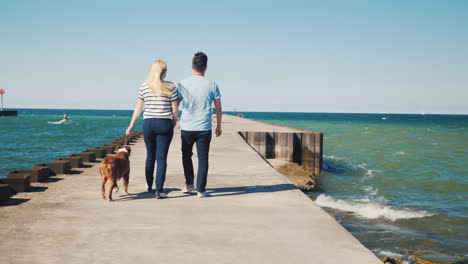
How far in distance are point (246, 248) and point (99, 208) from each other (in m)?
2.18

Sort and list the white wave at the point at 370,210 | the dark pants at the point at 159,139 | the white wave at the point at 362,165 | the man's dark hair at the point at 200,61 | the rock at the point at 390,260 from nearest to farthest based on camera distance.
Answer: the dark pants at the point at 159,139
the man's dark hair at the point at 200,61
the rock at the point at 390,260
the white wave at the point at 370,210
the white wave at the point at 362,165

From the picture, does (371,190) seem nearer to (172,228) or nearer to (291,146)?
(291,146)

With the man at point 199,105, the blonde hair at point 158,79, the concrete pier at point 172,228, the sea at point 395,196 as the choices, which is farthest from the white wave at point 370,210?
the blonde hair at point 158,79

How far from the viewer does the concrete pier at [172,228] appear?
126 inches

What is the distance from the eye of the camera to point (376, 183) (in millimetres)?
16906

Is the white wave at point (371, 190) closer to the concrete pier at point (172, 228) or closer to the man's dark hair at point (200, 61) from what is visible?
the concrete pier at point (172, 228)

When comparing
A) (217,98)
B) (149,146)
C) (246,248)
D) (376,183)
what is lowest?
(376,183)

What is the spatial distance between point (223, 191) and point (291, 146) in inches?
498

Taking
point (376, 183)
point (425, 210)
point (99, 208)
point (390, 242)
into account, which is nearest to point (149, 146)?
point (99, 208)

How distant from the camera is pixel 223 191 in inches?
233

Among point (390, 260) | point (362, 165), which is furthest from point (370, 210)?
point (362, 165)

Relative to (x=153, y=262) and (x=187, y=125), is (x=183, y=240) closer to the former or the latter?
(x=153, y=262)

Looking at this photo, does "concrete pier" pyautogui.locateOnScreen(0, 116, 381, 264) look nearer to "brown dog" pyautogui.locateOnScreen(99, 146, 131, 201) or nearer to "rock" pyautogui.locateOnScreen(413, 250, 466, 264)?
"brown dog" pyautogui.locateOnScreen(99, 146, 131, 201)

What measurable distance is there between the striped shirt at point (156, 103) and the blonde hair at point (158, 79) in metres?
0.06
